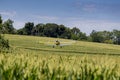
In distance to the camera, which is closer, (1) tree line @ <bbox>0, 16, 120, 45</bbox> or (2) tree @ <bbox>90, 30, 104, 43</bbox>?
(1) tree line @ <bbox>0, 16, 120, 45</bbox>

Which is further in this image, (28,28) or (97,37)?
(97,37)

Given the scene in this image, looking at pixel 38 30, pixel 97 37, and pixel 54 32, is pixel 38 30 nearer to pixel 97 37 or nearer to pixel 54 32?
pixel 54 32

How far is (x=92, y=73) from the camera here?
6980 millimetres

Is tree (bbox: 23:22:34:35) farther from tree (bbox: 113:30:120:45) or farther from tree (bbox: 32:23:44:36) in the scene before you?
tree (bbox: 113:30:120:45)

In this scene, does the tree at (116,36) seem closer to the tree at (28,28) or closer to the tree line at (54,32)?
the tree line at (54,32)

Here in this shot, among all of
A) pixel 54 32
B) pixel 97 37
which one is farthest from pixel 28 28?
pixel 97 37

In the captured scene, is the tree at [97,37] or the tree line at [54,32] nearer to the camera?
the tree line at [54,32]

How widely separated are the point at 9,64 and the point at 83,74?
51.7 inches

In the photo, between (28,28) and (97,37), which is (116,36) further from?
(28,28)

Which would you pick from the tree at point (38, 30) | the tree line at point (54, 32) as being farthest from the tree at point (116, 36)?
the tree at point (38, 30)

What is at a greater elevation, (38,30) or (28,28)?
(28,28)

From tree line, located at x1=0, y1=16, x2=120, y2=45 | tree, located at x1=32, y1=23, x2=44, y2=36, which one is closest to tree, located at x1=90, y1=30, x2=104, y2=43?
tree line, located at x1=0, y1=16, x2=120, y2=45

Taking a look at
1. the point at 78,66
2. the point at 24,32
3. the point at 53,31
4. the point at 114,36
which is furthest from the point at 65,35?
the point at 78,66

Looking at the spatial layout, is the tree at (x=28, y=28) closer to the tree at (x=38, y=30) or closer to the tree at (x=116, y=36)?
the tree at (x=38, y=30)
